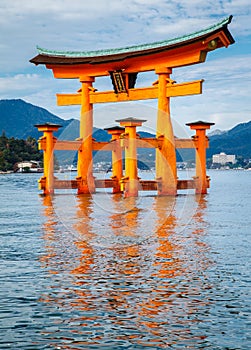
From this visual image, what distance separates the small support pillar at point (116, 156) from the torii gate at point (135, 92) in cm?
56

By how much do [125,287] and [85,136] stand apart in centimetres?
2020

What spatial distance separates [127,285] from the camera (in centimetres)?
774

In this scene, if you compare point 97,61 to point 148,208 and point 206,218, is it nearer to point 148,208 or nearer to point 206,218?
point 148,208

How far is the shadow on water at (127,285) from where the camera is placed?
5762mm

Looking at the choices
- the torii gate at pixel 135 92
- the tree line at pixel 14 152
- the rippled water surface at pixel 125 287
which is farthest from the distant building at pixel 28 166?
the rippled water surface at pixel 125 287

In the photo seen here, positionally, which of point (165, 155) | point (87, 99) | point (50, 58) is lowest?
point (165, 155)

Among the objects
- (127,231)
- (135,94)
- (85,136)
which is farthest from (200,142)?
(127,231)

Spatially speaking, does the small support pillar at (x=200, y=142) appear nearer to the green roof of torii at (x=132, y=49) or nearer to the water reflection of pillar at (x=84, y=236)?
the green roof of torii at (x=132, y=49)

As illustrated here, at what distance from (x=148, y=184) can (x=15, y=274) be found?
54.4ft

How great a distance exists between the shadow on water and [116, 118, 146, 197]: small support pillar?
932 centimetres

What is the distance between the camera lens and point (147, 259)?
9.77 metres

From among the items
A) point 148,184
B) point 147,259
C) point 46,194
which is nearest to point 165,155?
point 148,184

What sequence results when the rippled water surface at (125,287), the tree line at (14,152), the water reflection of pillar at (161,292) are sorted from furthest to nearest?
the tree line at (14,152)
the water reflection of pillar at (161,292)
the rippled water surface at (125,287)

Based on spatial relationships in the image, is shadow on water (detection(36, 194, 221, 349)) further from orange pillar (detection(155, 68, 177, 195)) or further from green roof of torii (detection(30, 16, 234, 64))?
orange pillar (detection(155, 68, 177, 195))
